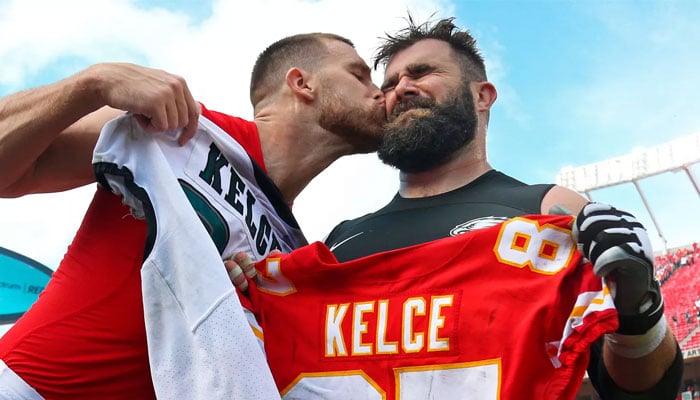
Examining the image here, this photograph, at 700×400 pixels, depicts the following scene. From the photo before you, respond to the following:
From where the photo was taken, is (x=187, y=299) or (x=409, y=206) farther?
(x=409, y=206)

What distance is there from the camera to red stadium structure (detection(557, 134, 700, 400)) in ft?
68.4

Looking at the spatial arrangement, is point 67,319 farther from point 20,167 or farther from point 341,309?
point 341,309

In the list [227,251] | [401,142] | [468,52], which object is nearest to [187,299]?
[227,251]

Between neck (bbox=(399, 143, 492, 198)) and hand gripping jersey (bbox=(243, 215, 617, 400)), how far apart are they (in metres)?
0.83

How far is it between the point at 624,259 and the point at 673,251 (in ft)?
86.3

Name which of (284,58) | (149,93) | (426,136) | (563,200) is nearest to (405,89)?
(426,136)

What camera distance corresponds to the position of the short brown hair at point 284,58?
370cm

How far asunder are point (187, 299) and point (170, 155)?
571 millimetres

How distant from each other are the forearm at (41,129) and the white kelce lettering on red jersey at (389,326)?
0.98 metres

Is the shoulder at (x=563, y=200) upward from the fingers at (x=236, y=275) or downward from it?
upward

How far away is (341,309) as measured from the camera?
8.06 ft

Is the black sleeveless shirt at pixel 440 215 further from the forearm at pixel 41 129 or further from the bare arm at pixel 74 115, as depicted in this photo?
the forearm at pixel 41 129

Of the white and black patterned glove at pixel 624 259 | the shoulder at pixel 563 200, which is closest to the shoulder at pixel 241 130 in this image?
the shoulder at pixel 563 200

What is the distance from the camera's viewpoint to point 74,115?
2.28m
